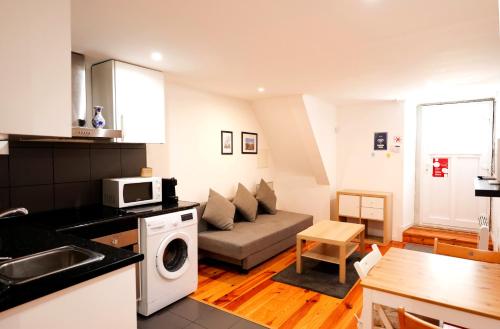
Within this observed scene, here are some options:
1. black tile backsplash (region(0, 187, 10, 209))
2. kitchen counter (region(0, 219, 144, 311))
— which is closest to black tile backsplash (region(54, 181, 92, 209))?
black tile backsplash (region(0, 187, 10, 209))

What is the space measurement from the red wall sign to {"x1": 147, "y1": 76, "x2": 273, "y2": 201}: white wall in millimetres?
3030

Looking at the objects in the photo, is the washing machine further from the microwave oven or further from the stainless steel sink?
the stainless steel sink

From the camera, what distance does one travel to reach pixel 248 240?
11.2 ft

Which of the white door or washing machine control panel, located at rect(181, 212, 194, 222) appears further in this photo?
the white door

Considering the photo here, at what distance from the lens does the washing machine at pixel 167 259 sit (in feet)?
8.25

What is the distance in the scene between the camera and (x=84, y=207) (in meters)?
2.72

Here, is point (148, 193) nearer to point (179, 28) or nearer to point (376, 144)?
point (179, 28)

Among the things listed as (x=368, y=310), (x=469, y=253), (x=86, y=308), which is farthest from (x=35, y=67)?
(x=469, y=253)

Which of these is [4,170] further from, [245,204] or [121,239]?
[245,204]

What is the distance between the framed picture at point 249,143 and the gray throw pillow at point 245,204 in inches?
28.3

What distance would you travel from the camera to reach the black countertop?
107cm

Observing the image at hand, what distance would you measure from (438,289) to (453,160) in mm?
4106

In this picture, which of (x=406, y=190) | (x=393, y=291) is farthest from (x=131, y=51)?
(x=406, y=190)

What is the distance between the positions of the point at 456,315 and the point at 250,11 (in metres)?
1.91
